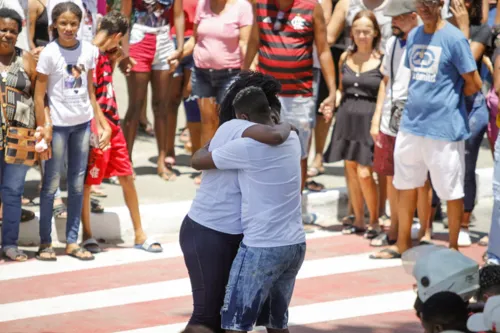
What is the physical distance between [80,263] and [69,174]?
0.74 m

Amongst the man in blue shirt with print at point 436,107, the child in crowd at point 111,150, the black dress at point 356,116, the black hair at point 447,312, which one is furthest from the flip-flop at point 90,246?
the black hair at point 447,312

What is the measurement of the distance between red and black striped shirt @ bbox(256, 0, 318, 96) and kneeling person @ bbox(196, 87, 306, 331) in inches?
156

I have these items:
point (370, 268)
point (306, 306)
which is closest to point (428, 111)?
point (370, 268)

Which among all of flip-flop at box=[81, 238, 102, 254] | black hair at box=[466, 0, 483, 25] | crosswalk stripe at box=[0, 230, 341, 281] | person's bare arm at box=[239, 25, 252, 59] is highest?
black hair at box=[466, 0, 483, 25]

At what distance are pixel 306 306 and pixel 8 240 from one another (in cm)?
261

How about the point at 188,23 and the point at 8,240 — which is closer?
the point at 8,240

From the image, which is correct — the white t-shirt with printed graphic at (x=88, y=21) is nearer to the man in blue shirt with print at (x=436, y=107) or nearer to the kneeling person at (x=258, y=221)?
the man in blue shirt with print at (x=436, y=107)

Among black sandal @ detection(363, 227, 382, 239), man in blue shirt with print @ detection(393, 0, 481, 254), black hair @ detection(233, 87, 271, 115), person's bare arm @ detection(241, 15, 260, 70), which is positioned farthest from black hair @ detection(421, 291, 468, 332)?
person's bare arm @ detection(241, 15, 260, 70)

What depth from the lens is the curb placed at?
10.1 metres

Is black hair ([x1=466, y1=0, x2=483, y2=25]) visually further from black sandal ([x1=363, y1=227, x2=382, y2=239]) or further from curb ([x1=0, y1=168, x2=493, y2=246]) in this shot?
curb ([x1=0, y1=168, x2=493, y2=246])

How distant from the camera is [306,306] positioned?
8.55m

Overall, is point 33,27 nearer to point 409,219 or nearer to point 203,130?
point 203,130

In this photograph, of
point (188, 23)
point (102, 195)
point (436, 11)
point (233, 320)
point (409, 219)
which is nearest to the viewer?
point (233, 320)

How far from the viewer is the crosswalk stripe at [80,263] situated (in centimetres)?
921
